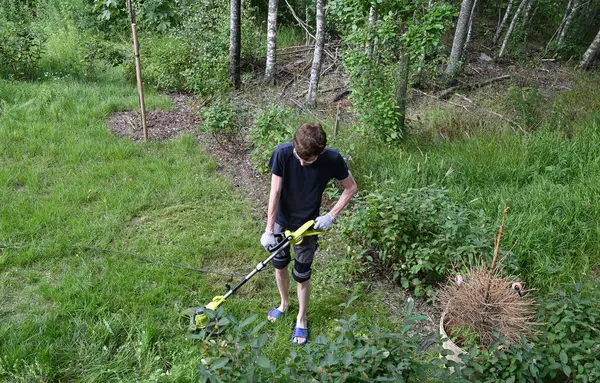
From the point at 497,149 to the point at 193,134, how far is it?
438 centimetres

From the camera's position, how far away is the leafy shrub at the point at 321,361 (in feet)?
6.11

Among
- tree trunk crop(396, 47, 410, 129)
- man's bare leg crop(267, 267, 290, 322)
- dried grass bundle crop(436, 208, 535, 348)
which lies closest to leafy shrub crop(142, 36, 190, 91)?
tree trunk crop(396, 47, 410, 129)

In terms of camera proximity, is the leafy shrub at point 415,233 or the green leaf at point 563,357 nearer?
the green leaf at point 563,357

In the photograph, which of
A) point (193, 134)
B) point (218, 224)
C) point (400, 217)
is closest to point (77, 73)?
point (193, 134)

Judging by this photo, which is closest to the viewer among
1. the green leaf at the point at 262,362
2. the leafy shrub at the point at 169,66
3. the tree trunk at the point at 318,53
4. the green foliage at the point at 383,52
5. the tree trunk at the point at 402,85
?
the green leaf at the point at 262,362

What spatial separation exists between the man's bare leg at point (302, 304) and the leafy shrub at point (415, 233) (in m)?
0.72

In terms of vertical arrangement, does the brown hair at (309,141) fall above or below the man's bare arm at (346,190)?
above

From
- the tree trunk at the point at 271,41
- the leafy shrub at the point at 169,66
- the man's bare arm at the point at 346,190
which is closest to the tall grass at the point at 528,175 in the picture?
the man's bare arm at the point at 346,190

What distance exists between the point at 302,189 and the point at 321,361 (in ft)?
3.94

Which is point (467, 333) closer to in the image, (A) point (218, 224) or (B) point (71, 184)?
(A) point (218, 224)

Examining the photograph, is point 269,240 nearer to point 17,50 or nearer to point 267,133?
point 267,133

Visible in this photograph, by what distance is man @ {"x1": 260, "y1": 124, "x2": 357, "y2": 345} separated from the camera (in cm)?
264

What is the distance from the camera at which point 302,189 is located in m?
2.90

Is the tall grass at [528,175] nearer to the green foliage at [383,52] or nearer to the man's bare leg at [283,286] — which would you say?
the green foliage at [383,52]
